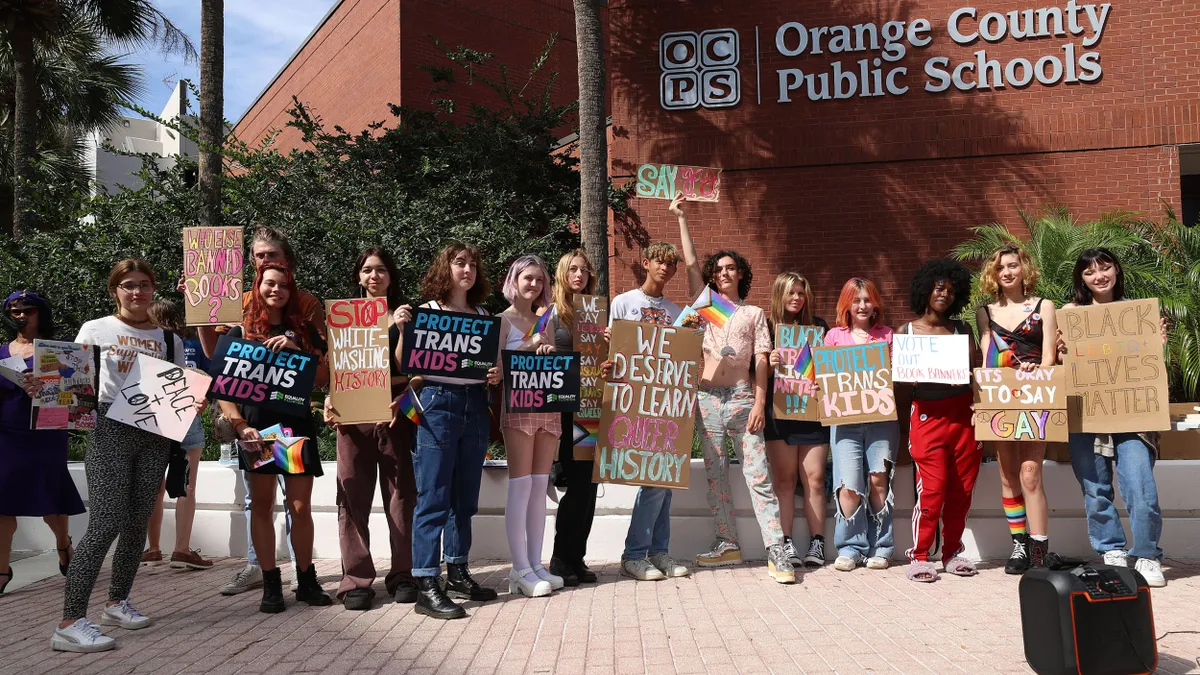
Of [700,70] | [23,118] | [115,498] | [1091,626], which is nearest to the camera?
[1091,626]

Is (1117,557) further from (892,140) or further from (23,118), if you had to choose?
(23,118)

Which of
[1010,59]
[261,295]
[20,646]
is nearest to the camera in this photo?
[20,646]

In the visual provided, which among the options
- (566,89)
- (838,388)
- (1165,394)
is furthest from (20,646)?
(566,89)

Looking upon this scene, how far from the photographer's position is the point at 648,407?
6184 mm

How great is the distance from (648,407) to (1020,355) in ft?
8.07

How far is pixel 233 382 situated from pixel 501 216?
8051mm

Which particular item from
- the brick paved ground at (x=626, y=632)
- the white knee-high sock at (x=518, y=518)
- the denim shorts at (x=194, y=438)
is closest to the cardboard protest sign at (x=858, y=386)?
the brick paved ground at (x=626, y=632)

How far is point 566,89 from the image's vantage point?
21.1 m

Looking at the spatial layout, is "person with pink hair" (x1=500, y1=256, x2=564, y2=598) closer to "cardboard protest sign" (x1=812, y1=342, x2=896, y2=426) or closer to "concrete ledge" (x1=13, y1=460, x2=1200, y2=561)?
"concrete ledge" (x1=13, y1=460, x2=1200, y2=561)

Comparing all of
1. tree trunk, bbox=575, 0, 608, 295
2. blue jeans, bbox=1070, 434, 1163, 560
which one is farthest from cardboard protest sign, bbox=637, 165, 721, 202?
blue jeans, bbox=1070, 434, 1163, 560

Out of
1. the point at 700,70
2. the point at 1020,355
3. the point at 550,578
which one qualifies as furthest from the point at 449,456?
the point at 700,70

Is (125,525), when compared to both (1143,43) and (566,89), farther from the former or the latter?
(566,89)

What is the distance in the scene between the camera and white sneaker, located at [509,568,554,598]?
5715 mm

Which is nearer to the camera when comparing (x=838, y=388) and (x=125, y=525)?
(x=125, y=525)
